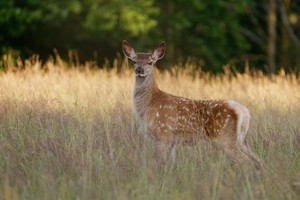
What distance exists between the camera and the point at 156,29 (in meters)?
22.5

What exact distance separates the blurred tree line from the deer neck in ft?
38.3

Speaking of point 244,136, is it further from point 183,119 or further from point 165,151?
point 165,151

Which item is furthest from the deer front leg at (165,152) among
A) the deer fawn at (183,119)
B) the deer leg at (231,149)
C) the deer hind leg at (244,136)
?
the deer hind leg at (244,136)

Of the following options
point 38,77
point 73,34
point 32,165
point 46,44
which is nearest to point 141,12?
point 73,34

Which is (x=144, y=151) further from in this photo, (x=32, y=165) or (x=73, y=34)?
(x=73, y=34)

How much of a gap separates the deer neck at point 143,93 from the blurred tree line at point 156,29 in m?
11.7

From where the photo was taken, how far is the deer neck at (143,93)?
8016 millimetres

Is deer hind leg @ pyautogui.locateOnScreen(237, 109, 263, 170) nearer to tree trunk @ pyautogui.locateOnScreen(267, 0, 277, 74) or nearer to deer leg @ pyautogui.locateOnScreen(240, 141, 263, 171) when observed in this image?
deer leg @ pyautogui.locateOnScreen(240, 141, 263, 171)

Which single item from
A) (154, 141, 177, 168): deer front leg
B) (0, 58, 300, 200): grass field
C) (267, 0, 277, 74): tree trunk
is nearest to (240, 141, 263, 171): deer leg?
(0, 58, 300, 200): grass field

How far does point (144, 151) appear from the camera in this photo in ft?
22.3

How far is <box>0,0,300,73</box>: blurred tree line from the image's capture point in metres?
20.8

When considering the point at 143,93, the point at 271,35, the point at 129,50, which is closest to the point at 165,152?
the point at 143,93

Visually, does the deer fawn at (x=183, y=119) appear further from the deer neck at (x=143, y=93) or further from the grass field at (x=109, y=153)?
the grass field at (x=109, y=153)

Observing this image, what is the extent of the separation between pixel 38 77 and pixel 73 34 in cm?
1169
